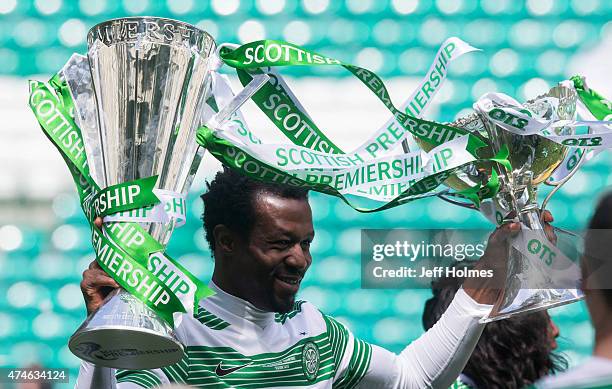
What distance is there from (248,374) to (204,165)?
3.95 feet

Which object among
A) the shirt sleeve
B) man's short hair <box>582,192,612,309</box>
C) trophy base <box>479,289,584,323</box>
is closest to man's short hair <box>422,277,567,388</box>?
the shirt sleeve

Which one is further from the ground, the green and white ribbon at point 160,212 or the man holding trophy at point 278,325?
the green and white ribbon at point 160,212

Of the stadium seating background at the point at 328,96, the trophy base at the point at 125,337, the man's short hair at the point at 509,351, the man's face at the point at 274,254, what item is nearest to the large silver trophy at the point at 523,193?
the man's face at the point at 274,254

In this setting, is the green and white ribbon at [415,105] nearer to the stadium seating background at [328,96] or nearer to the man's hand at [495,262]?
the man's hand at [495,262]

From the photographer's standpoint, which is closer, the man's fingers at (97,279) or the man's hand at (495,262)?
the man's fingers at (97,279)

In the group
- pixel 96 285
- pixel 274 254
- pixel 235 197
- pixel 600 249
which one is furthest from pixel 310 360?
pixel 600 249

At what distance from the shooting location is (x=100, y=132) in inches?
52.2

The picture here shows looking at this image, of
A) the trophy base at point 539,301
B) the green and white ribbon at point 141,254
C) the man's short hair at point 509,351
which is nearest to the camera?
the green and white ribbon at point 141,254

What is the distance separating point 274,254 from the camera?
1.48 m

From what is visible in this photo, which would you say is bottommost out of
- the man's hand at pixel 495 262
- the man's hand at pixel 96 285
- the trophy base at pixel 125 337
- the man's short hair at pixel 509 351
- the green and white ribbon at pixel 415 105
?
the man's short hair at pixel 509 351

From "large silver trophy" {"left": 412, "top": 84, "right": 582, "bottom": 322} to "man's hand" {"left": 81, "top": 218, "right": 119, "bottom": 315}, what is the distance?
47cm

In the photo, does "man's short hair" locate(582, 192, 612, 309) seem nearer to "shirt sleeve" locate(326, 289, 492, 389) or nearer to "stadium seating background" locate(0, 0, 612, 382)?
"shirt sleeve" locate(326, 289, 492, 389)

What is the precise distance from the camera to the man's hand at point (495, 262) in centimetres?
141

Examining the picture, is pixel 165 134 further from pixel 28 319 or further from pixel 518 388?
pixel 28 319
